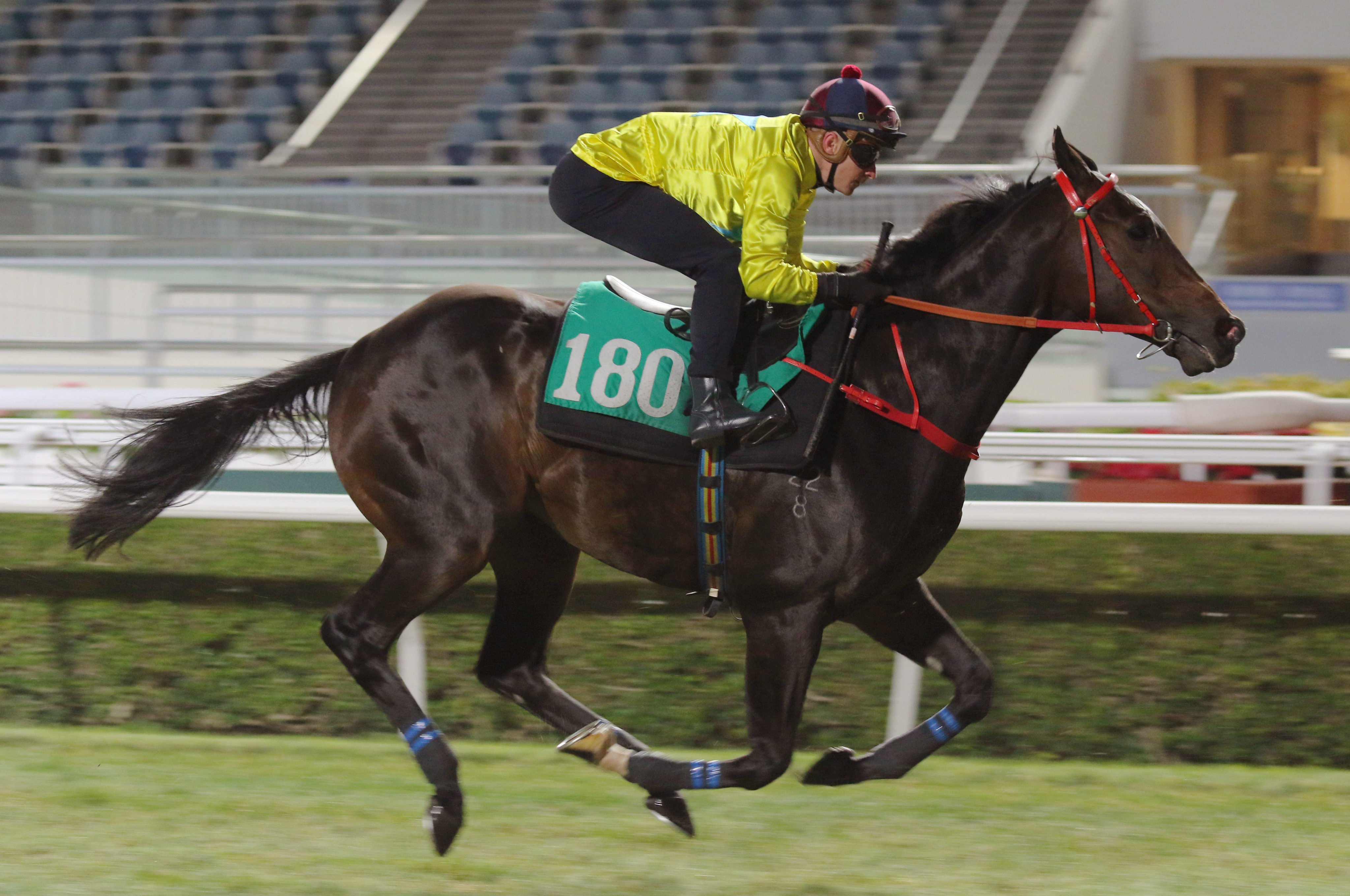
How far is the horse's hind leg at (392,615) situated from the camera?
3250mm

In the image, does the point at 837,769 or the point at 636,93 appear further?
the point at 636,93

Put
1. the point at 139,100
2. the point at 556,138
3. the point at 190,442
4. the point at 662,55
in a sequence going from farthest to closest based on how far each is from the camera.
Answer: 1. the point at 139,100
2. the point at 662,55
3. the point at 556,138
4. the point at 190,442

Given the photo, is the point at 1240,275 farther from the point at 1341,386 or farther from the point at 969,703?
the point at 969,703

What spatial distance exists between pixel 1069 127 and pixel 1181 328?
7.01 m

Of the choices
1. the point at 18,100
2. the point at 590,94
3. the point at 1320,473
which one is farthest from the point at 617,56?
the point at 1320,473

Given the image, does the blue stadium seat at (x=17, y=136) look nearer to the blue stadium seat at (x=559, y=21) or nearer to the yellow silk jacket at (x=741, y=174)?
the blue stadium seat at (x=559, y=21)

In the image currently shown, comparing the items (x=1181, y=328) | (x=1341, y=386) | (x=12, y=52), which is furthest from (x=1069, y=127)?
(x=12, y=52)

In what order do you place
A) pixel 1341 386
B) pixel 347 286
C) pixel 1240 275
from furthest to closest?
pixel 1240 275 → pixel 347 286 → pixel 1341 386

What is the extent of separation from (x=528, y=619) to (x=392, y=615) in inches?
14.6

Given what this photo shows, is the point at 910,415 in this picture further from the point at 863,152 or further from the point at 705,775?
the point at 705,775

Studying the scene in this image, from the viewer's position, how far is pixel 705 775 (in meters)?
3.02

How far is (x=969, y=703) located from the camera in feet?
10.4

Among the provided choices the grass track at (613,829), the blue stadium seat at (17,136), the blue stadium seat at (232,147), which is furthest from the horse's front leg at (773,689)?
the blue stadium seat at (17,136)

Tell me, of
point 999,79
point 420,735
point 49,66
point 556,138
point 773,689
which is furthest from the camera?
point 49,66
